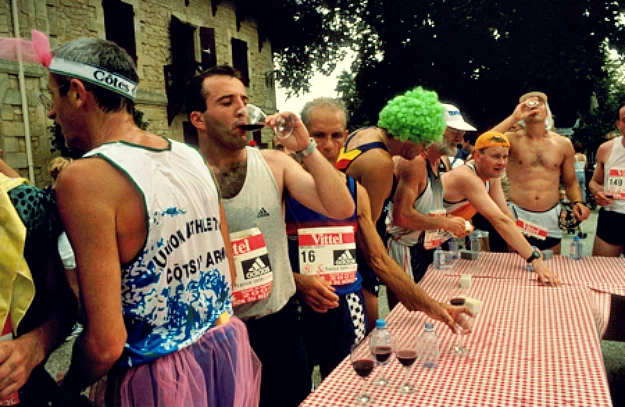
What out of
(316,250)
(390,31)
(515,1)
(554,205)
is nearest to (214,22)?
(390,31)

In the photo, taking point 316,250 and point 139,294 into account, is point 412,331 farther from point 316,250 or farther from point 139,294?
point 139,294

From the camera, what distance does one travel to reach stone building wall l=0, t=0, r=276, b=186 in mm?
8664

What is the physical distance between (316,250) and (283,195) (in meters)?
0.34

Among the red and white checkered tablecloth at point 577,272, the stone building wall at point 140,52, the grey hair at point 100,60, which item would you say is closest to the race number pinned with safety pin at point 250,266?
the grey hair at point 100,60

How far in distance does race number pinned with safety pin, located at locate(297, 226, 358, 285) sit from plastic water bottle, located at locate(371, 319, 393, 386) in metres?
0.47

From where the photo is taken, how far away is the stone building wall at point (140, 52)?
866 cm

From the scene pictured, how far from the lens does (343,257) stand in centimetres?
239

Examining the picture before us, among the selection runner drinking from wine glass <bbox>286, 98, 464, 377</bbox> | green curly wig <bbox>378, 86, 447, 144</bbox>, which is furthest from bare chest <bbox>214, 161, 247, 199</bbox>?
green curly wig <bbox>378, 86, 447, 144</bbox>

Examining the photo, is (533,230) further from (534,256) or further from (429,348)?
(429,348)

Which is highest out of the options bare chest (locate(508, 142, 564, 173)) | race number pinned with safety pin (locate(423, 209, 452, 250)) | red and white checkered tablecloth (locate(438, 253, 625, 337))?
bare chest (locate(508, 142, 564, 173))

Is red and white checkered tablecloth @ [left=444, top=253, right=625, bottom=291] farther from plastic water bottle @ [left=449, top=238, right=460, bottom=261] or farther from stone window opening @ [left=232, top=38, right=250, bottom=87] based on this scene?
stone window opening @ [left=232, top=38, right=250, bottom=87]

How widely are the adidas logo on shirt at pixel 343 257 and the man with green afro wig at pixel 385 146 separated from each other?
1.73 ft

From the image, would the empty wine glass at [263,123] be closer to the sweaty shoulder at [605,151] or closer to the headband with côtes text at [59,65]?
the headband with côtes text at [59,65]

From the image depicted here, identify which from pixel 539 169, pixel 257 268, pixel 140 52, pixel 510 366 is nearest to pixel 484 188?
pixel 539 169
